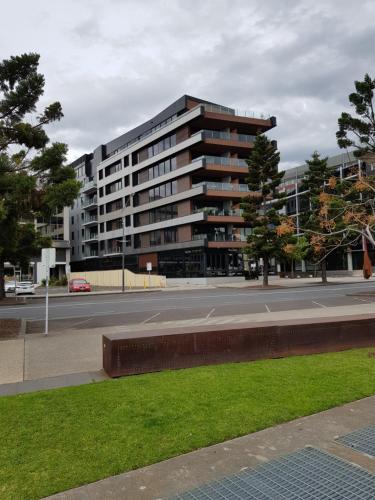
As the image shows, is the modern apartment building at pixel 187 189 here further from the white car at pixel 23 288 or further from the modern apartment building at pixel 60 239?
the modern apartment building at pixel 60 239

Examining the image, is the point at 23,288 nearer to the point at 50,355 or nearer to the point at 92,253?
the point at 50,355

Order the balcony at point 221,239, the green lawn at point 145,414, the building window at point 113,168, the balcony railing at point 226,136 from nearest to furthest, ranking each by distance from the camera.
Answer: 1. the green lawn at point 145,414
2. the balcony at point 221,239
3. the balcony railing at point 226,136
4. the building window at point 113,168

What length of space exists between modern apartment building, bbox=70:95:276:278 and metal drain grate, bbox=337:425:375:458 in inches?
1720

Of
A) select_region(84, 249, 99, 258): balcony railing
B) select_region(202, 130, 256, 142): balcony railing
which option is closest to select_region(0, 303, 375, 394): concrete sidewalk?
select_region(202, 130, 256, 142): balcony railing

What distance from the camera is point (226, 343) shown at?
8.31 meters

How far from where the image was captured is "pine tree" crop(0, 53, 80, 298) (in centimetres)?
1335

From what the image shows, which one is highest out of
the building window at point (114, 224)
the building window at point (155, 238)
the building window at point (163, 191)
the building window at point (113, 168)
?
the building window at point (113, 168)

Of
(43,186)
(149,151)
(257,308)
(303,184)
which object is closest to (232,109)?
(149,151)

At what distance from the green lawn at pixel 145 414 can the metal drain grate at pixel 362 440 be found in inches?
28.3

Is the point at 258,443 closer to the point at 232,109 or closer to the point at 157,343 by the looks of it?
the point at 157,343

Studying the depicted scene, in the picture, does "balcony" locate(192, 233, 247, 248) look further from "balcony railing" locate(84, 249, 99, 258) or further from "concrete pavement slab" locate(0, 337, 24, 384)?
"concrete pavement slab" locate(0, 337, 24, 384)

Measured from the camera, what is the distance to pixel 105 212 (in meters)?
77.2

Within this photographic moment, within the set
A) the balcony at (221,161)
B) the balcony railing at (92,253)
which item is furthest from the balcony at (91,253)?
the balcony at (221,161)

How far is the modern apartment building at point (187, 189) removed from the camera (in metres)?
51.6
